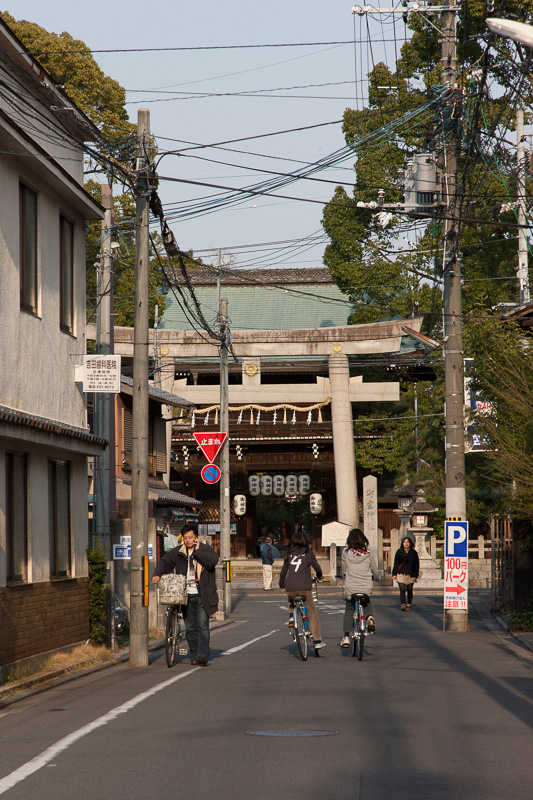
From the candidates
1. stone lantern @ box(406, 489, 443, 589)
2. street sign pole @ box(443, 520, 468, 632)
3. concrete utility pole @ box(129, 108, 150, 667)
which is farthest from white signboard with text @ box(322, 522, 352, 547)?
concrete utility pole @ box(129, 108, 150, 667)

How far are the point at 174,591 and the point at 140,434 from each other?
7.76 feet

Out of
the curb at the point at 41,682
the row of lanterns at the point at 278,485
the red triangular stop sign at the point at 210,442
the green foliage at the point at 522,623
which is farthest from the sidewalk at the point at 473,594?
the red triangular stop sign at the point at 210,442

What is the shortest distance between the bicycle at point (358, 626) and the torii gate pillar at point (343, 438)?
91.5ft

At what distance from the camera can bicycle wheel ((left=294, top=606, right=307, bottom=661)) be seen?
587 inches

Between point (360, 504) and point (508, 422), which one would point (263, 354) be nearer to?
point (360, 504)

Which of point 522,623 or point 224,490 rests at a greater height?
point 224,490

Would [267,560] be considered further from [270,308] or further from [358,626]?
[358,626]

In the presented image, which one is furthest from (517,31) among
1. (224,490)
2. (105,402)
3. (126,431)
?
(224,490)

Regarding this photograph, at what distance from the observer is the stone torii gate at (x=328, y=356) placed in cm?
4288

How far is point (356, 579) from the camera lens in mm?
15570

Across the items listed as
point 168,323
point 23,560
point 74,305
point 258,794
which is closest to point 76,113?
point 74,305

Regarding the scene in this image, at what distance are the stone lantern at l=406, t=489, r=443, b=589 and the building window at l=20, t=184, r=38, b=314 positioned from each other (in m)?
24.0

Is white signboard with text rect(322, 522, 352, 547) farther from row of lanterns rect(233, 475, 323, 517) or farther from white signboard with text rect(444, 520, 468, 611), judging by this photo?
white signboard with text rect(444, 520, 468, 611)

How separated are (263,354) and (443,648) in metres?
28.1
